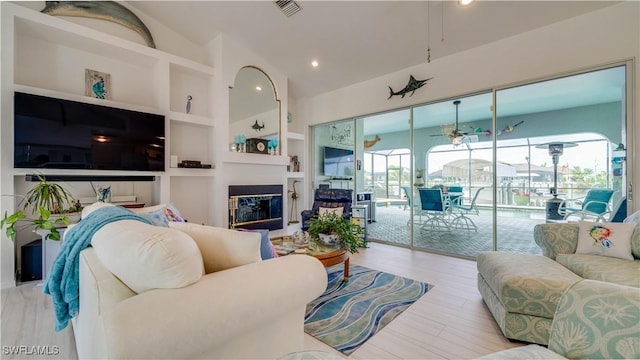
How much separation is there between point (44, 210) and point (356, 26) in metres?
4.09

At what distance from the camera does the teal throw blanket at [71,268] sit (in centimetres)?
133

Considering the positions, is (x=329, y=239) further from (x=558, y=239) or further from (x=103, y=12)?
(x=103, y=12)

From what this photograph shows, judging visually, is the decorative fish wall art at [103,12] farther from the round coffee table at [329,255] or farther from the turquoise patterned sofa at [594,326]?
the turquoise patterned sofa at [594,326]

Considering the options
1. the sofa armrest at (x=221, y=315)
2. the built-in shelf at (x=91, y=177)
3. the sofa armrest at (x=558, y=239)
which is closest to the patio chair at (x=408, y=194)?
the sofa armrest at (x=558, y=239)

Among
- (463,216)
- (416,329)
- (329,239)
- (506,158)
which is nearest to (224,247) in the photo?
(329,239)

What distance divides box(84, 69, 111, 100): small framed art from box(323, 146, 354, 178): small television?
3787 millimetres

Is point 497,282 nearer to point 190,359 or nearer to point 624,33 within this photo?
point 190,359

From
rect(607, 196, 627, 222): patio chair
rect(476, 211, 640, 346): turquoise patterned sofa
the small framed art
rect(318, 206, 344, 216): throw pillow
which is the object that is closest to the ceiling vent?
the small framed art

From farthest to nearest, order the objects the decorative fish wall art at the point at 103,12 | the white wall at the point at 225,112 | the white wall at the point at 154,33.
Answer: the white wall at the point at 225,112, the white wall at the point at 154,33, the decorative fish wall art at the point at 103,12

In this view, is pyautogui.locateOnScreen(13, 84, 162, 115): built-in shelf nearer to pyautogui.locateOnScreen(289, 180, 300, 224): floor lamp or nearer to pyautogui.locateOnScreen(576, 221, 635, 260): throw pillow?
pyautogui.locateOnScreen(289, 180, 300, 224): floor lamp

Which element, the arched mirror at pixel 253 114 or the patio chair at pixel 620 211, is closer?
the patio chair at pixel 620 211

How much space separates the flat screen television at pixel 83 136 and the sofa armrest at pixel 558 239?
461 cm

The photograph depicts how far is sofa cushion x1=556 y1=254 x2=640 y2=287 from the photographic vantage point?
5.85ft

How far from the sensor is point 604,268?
76.5 inches
